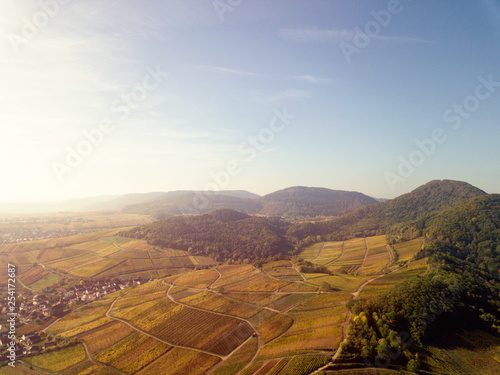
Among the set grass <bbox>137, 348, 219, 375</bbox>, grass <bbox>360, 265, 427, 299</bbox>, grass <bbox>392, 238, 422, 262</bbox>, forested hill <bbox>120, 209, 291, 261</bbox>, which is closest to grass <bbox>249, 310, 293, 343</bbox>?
grass <bbox>137, 348, 219, 375</bbox>

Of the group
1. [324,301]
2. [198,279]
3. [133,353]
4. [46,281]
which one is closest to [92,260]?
[46,281]

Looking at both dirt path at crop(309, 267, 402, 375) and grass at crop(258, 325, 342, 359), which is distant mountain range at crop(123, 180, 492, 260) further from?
grass at crop(258, 325, 342, 359)

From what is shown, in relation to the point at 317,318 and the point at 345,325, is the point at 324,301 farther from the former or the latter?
the point at 345,325

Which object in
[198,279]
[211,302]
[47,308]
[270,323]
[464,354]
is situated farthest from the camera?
[198,279]

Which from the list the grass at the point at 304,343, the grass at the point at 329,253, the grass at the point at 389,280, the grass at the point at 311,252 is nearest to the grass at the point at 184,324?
the grass at the point at 304,343

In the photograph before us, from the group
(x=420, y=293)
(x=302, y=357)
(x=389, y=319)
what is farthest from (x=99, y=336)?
(x=420, y=293)

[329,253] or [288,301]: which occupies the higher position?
[329,253]

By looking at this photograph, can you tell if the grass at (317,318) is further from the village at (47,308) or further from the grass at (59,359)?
the village at (47,308)

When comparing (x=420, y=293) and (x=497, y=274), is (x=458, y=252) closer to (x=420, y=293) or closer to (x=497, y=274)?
(x=497, y=274)
